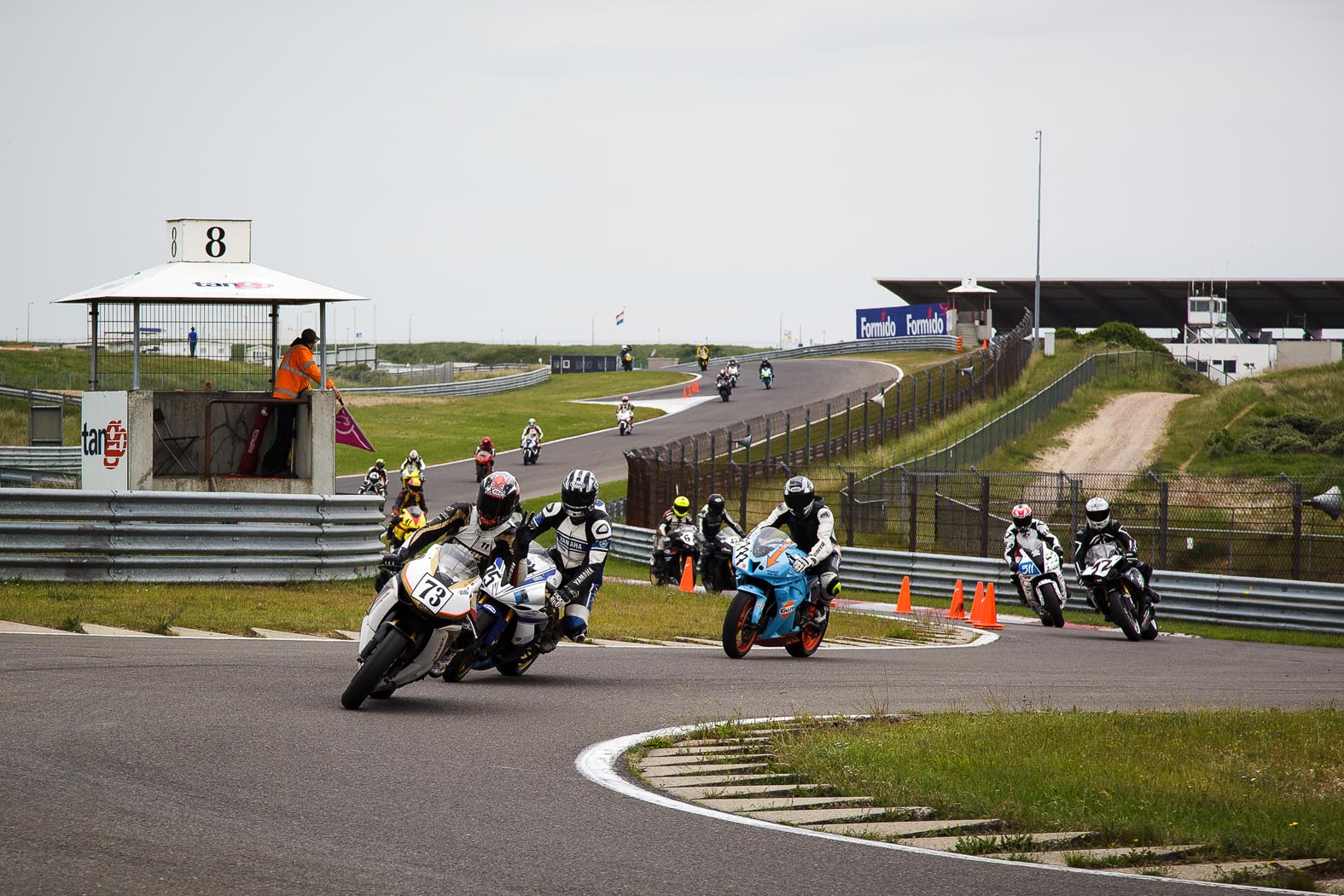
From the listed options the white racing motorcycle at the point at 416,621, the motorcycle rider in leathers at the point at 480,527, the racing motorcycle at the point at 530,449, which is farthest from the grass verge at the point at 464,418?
the white racing motorcycle at the point at 416,621

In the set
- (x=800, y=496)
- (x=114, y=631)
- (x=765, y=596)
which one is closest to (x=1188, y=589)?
(x=800, y=496)

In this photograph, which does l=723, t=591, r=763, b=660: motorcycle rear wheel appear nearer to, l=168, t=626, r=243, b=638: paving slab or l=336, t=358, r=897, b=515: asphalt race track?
l=168, t=626, r=243, b=638: paving slab

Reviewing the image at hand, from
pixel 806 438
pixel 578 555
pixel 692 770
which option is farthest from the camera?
pixel 806 438

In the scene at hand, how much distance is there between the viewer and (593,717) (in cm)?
941

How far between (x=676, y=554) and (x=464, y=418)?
1563 inches

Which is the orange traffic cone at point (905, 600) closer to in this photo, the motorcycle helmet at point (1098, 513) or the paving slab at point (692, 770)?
the motorcycle helmet at point (1098, 513)

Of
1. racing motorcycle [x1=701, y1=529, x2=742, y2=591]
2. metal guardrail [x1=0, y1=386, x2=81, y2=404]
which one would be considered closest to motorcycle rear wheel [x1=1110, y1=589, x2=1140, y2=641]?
racing motorcycle [x1=701, y1=529, x2=742, y2=591]

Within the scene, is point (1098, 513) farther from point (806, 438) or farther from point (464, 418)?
point (464, 418)

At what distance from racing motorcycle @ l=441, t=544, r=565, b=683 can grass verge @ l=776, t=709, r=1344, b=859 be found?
8.57 ft

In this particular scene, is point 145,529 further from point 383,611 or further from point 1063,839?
point 1063,839

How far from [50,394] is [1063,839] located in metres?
47.5

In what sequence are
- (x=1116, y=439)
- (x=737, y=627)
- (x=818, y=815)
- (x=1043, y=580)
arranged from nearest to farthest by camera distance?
(x=818, y=815), (x=737, y=627), (x=1043, y=580), (x=1116, y=439)

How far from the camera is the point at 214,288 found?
17844 mm

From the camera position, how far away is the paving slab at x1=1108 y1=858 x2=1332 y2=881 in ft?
18.8
